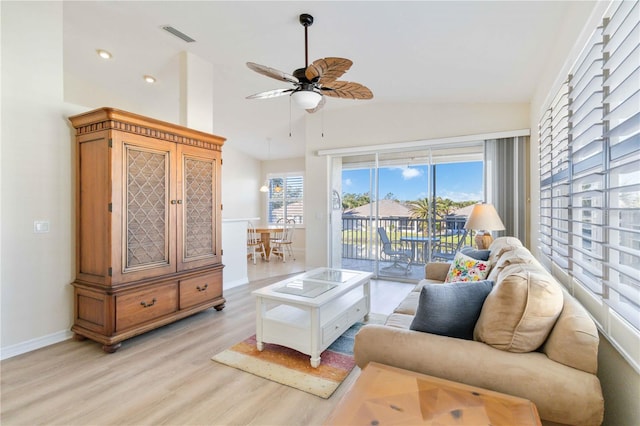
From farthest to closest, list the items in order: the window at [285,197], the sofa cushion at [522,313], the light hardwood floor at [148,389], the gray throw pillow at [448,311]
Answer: the window at [285,197], the light hardwood floor at [148,389], the gray throw pillow at [448,311], the sofa cushion at [522,313]

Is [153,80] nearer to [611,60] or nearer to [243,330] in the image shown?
[243,330]

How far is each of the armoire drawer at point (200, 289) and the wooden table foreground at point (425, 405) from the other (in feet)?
8.38

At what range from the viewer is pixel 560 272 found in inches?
90.4

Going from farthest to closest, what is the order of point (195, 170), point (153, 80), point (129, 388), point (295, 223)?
point (295, 223)
point (153, 80)
point (195, 170)
point (129, 388)

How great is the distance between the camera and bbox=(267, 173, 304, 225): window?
879 cm

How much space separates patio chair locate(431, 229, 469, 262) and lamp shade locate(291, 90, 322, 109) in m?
3.24

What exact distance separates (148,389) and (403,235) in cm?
414

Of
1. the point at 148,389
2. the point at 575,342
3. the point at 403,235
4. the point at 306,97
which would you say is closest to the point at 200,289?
the point at 148,389

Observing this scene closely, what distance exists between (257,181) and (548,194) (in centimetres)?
747

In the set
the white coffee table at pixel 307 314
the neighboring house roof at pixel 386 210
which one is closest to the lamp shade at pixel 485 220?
the white coffee table at pixel 307 314

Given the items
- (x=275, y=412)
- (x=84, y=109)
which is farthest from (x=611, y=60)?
(x=84, y=109)

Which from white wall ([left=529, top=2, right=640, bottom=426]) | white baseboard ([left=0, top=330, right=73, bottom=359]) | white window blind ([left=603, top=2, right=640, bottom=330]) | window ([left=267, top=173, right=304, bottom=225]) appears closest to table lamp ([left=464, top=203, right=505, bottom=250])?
white wall ([left=529, top=2, right=640, bottom=426])

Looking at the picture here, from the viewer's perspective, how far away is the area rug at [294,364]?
2137 millimetres

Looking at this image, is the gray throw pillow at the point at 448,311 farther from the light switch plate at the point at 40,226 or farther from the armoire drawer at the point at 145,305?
the light switch plate at the point at 40,226
